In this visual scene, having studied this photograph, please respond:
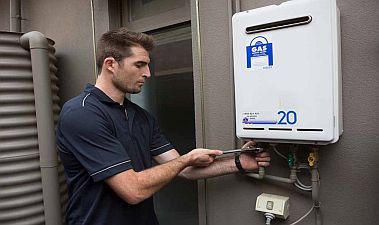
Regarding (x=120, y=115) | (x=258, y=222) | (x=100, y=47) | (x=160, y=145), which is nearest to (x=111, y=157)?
(x=120, y=115)

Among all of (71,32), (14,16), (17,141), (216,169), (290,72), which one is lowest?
(216,169)

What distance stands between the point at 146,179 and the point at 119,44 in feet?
1.90

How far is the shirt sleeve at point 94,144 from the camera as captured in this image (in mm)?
1133

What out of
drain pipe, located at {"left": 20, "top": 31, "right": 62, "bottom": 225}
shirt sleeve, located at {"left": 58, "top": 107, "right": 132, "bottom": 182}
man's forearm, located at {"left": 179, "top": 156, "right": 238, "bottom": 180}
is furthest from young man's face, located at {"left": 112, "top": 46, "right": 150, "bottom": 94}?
drain pipe, located at {"left": 20, "top": 31, "right": 62, "bottom": 225}

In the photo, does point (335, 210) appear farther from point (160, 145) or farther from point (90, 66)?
point (90, 66)

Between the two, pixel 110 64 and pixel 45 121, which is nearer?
pixel 110 64

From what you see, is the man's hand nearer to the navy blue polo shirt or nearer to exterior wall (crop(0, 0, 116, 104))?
the navy blue polo shirt

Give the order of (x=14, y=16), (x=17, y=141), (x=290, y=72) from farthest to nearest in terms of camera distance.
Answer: (x=14, y=16) → (x=17, y=141) → (x=290, y=72)

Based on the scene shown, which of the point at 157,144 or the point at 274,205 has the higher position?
the point at 157,144

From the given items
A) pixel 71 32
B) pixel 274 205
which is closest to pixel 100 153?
pixel 274 205

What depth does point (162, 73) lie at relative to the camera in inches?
73.5

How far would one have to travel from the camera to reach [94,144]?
3.78ft

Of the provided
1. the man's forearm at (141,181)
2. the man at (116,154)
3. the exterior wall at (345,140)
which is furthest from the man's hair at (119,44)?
the man's forearm at (141,181)

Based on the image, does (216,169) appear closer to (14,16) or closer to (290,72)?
(290,72)
